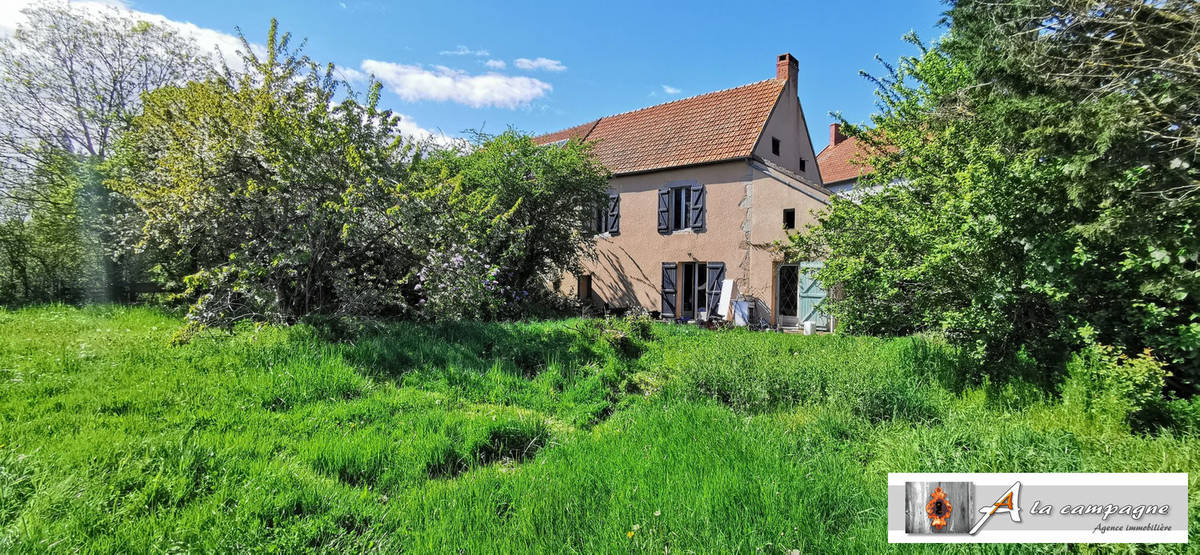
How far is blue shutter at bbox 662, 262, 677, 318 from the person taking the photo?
14898 millimetres

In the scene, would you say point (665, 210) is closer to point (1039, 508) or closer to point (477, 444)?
point (477, 444)

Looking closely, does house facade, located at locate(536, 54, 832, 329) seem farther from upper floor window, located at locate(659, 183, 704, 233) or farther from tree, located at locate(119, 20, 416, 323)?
tree, located at locate(119, 20, 416, 323)

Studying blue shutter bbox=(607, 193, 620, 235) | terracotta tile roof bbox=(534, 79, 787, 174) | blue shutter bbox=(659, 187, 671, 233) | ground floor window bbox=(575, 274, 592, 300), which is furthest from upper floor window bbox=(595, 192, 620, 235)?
ground floor window bbox=(575, 274, 592, 300)

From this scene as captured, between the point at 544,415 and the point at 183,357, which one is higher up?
the point at 183,357

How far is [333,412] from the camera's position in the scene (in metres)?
4.32

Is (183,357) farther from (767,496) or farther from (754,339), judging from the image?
(754,339)

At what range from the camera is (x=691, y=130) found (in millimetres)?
15719

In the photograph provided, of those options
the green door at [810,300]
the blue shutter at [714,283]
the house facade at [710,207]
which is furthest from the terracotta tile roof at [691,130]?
the green door at [810,300]

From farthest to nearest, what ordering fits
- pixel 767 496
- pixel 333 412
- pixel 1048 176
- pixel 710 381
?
1. pixel 710 381
2. pixel 1048 176
3. pixel 333 412
4. pixel 767 496

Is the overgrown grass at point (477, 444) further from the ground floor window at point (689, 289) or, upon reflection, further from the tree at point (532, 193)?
the ground floor window at point (689, 289)

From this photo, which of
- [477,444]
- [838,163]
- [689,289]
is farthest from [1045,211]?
[838,163]

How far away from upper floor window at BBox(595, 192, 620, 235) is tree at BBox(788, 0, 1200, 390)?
9.93m

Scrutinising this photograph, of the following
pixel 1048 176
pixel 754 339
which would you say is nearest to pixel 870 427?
pixel 1048 176

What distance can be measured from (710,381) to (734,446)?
2106 millimetres
